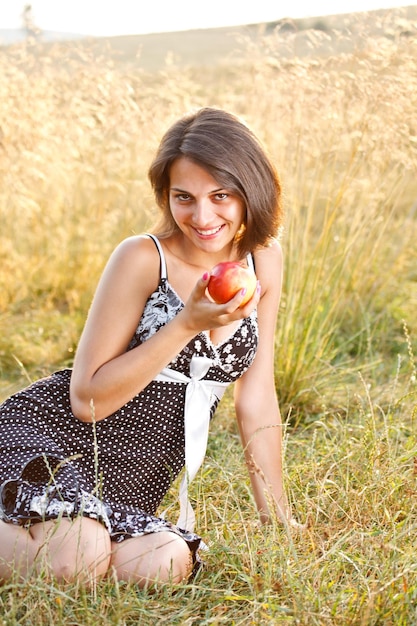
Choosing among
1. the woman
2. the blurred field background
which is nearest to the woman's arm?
the woman

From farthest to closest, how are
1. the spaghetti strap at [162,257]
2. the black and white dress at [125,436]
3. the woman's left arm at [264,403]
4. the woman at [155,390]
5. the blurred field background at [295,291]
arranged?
1. the woman's left arm at [264,403]
2. the spaghetti strap at [162,257]
3. the black and white dress at [125,436]
4. the woman at [155,390]
5. the blurred field background at [295,291]

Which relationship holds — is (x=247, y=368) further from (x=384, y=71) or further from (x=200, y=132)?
(x=384, y=71)

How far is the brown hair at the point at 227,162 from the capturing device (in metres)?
2.28

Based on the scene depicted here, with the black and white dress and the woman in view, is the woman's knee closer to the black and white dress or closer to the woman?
the woman

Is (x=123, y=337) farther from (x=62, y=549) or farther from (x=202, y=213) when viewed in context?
(x=62, y=549)

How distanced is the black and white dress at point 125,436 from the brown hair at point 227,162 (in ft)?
0.69

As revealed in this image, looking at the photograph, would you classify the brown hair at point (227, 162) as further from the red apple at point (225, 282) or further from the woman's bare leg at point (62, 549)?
the woman's bare leg at point (62, 549)

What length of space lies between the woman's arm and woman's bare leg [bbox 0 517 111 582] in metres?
0.31

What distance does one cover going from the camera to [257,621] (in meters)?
1.87

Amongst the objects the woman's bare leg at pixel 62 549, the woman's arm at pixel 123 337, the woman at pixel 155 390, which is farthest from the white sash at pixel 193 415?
the woman's bare leg at pixel 62 549

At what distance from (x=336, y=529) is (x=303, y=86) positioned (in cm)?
179

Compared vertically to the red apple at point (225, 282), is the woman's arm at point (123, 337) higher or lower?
lower

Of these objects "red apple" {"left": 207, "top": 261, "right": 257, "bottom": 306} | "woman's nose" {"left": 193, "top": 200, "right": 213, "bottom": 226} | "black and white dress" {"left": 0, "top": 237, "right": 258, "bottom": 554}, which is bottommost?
"black and white dress" {"left": 0, "top": 237, "right": 258, "bottom": 554}

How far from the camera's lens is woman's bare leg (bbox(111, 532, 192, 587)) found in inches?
81.9
